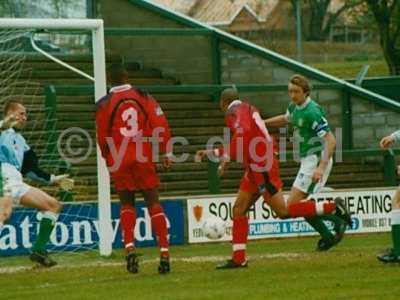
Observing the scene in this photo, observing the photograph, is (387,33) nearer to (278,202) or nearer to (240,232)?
(278,202)

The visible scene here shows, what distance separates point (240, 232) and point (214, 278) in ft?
3.92

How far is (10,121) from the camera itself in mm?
16078

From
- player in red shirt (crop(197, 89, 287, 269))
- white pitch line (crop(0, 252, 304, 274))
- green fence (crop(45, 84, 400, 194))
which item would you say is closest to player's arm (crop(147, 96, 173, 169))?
player in red shirt (crop(197, 89, 287, 269))

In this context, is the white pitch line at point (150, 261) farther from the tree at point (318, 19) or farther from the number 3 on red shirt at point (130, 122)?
the tree at point (318, 19)

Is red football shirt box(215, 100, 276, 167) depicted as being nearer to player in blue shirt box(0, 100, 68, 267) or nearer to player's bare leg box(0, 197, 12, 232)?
player in blue shirt box(0, 100, 68, 267)

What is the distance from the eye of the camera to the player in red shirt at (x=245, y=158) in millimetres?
14891

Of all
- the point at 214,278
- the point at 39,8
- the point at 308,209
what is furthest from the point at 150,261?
the point at 39,8

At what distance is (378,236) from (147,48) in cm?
899

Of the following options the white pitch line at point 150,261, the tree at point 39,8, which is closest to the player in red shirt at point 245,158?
the white pitch line at point 150,261

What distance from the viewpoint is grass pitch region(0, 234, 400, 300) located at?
1264cm

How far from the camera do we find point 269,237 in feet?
70.2

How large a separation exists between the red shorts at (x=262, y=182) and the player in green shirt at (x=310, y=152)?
63cm

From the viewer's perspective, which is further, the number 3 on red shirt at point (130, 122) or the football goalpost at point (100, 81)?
the football goalpost at point (100, 81)

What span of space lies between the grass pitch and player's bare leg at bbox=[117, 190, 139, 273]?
14 centimetres
